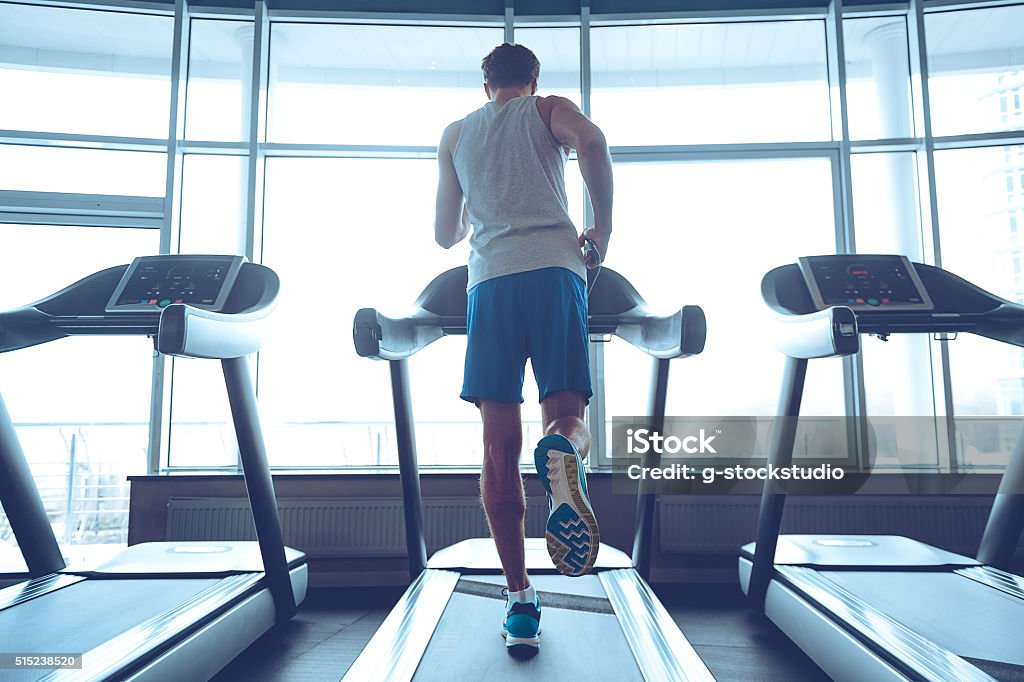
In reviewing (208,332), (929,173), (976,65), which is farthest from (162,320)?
(976,65)

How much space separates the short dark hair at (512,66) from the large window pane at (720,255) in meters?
1.74

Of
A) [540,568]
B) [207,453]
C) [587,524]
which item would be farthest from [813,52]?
[207,453]

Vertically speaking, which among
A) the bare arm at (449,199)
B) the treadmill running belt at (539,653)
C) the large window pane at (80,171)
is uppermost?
the large window pane at (80,171)

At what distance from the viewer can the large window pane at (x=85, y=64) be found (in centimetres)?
365

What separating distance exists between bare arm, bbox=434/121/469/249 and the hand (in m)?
0.40

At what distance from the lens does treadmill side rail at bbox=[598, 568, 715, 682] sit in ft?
4.83

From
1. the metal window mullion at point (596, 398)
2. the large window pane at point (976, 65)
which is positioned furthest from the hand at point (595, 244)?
the large window pane at point (976, 65)

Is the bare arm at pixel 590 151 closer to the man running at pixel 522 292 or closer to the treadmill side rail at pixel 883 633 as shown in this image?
the man running at pixel 522 292

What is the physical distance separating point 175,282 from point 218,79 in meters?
1.86

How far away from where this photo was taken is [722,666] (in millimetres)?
1985

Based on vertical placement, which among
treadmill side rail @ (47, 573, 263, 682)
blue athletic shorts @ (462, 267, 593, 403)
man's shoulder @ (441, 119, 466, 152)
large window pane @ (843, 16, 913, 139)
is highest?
large window pane @ (843, 16, 913, 139)

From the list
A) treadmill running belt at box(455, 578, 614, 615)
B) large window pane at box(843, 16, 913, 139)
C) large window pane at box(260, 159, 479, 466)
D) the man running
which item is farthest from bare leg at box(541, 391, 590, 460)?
large window pane at box(843, 16, 913, 139)

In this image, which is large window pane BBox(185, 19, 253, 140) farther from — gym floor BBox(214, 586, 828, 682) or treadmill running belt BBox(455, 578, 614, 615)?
treadmill running belt BBox(455, 578, 614, 615)

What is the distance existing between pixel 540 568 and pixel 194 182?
2707 mm
